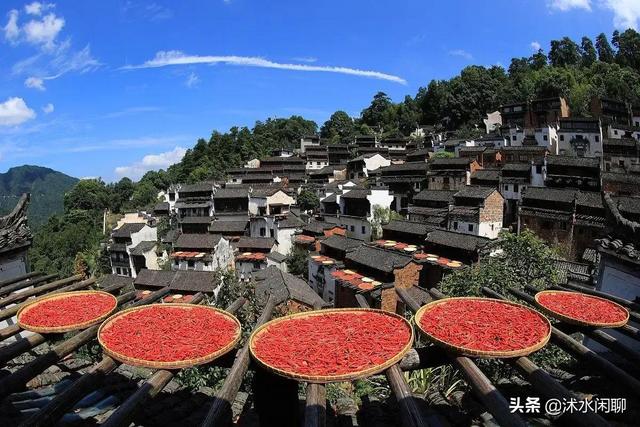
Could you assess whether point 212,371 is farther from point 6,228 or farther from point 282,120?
point 282,120

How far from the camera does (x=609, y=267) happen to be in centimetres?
1102

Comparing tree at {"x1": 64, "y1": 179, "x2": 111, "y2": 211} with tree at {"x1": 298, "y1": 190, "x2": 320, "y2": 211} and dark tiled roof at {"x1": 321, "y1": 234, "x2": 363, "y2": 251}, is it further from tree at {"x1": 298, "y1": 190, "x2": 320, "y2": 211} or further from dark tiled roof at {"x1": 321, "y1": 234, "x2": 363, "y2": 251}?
dark tiled roof at {"x1": 321, "y1": 234, "x2": 363, "y2": 251}

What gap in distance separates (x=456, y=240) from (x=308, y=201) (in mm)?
27225

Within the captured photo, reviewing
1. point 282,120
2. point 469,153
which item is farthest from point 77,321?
point 282,120

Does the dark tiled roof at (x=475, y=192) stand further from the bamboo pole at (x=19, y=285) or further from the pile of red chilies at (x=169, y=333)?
the pile of red chilies at (x=169, y=333)

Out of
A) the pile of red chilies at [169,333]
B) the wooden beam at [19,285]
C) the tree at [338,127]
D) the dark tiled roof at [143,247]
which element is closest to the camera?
the pile of red chilies at [169,333]

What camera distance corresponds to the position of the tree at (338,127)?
10036 cm

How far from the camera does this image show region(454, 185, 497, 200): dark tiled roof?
37031 mm

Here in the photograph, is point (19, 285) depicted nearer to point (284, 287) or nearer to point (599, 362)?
point (599, 362)

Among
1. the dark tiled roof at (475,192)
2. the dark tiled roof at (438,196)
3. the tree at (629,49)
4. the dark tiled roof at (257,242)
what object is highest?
the tree at (629,49)

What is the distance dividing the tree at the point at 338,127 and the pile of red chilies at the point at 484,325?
3655 inches

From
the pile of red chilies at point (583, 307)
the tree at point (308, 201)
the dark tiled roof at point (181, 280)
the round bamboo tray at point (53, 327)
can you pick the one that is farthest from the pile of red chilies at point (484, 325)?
the tree at point (308, 201)

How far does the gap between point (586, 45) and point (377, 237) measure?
81308 mm

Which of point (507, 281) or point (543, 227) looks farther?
point (543, 227)
